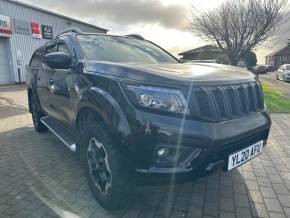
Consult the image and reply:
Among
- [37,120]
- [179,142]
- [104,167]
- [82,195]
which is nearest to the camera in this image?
[179,142]

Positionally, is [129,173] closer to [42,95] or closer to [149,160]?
[149,160]

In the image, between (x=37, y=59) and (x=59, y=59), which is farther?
(x=37, y=59)

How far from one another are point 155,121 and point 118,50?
1722mm

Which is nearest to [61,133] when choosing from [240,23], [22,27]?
[240,23]

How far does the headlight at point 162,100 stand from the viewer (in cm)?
223

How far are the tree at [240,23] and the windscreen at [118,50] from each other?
12.2 m

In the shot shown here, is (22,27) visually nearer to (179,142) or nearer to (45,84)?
(45,84)

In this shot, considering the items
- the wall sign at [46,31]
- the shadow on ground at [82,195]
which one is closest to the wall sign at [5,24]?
the wall sign at [46,31]

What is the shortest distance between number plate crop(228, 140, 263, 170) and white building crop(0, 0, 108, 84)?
17.9 m

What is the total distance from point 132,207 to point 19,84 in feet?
58.8

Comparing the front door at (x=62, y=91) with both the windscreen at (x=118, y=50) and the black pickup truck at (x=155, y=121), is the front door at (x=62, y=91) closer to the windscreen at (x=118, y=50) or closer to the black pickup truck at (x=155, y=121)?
the black pickup truck at (x=155, y=121)

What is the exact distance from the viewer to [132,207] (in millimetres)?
2807

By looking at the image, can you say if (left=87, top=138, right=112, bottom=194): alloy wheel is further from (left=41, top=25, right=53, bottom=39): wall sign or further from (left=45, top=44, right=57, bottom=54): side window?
(left=41, top=25, right=53, bottom=39): wall sign

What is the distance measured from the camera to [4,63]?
57.9ft
